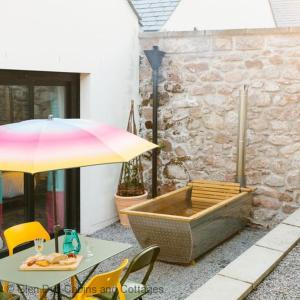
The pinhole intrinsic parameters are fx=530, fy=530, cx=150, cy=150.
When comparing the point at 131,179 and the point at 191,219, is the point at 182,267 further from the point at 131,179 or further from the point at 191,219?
the point at 131,179

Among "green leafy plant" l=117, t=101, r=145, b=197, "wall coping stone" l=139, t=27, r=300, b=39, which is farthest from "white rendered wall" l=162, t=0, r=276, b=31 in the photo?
"green leafy plant" l=117, t=101, r=145, b=197

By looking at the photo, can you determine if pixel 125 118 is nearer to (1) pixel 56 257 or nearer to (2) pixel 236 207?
(2) pixel 236 207

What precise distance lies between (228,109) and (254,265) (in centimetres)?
342

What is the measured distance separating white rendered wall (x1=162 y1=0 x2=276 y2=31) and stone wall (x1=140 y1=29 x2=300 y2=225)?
5.13m

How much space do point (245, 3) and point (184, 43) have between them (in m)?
6.78

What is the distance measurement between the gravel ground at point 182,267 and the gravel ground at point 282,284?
1.03 m

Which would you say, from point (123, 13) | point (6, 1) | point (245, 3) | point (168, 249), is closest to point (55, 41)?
point (6, 1)

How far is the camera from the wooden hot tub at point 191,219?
577 cm

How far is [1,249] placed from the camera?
602cm

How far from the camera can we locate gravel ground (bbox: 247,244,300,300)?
413 cm

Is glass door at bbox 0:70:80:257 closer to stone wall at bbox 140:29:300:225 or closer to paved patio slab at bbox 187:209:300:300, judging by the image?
stone wall at bbox 140:29:300:225

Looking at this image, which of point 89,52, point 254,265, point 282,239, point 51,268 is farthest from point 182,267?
point 89,52

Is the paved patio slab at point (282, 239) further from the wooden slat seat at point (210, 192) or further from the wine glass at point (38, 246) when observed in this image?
the wine glass at point (38, 246)

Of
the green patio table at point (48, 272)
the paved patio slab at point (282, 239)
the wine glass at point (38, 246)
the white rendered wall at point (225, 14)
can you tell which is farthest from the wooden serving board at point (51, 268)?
the white rendered wall at point (225, 14)
